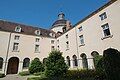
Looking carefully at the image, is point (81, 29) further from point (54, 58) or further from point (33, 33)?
point (33, 33)

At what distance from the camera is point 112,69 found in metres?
6.15

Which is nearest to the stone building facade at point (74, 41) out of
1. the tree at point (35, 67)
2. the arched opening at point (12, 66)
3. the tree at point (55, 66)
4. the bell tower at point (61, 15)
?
the arched opening at point (12, 66)

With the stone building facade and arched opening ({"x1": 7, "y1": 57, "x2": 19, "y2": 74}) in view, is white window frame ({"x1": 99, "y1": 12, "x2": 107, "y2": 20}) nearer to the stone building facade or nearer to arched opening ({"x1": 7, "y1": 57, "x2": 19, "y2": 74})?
the stone building facade

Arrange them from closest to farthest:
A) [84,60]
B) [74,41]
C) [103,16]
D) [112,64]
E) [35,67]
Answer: [112,64], [103,16], [84,60], [74,41], [35,67]

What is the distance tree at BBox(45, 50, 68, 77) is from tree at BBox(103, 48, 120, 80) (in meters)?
6.69

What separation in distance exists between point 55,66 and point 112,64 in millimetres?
7292

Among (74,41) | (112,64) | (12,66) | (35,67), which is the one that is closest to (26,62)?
(12,66)

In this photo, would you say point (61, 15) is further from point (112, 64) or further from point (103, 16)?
point (112, 64)

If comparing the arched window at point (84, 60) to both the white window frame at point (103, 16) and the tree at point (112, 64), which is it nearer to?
the white window frame at point (103, 16)

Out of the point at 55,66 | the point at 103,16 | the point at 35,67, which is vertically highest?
the point at 103,16

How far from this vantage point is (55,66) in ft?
39.6

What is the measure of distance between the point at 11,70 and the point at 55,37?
14729 mm

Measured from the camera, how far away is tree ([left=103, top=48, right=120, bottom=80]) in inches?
241

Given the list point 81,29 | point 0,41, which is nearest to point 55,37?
point 81,29
